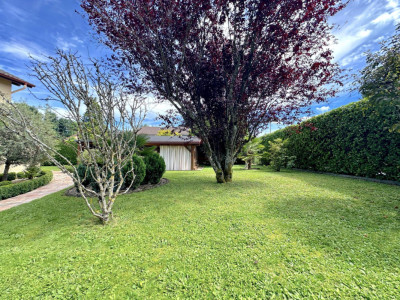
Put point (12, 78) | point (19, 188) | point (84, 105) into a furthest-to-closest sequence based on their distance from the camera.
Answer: point (12, 78) < point (19, 188) < point (84, 105)

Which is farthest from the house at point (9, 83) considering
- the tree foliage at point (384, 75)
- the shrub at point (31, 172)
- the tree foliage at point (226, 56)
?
the tree foliage at point (384, 75)

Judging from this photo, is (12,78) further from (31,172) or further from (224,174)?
(224,174)

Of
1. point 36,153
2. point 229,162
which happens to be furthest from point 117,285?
point 36,153

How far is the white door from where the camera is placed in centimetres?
1435

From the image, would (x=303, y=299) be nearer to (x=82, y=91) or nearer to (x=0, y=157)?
(x=82, y=91)

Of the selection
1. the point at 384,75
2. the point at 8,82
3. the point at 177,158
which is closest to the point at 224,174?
the point at 384,75

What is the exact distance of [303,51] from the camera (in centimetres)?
595

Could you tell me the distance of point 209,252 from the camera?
238cm

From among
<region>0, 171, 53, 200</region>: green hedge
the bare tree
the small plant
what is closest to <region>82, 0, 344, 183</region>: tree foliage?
the bare tree

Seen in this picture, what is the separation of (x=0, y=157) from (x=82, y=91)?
28.6ft

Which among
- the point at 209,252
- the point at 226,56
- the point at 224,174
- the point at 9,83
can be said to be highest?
the point at 9,83

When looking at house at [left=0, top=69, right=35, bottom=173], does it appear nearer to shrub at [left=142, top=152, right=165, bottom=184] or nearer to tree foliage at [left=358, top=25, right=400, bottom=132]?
shrub at [left=142, top=152, right=165, bottom=184]

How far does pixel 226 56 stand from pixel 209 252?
22.3 ft

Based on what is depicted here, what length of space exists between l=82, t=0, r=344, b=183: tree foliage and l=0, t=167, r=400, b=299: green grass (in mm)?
3864
